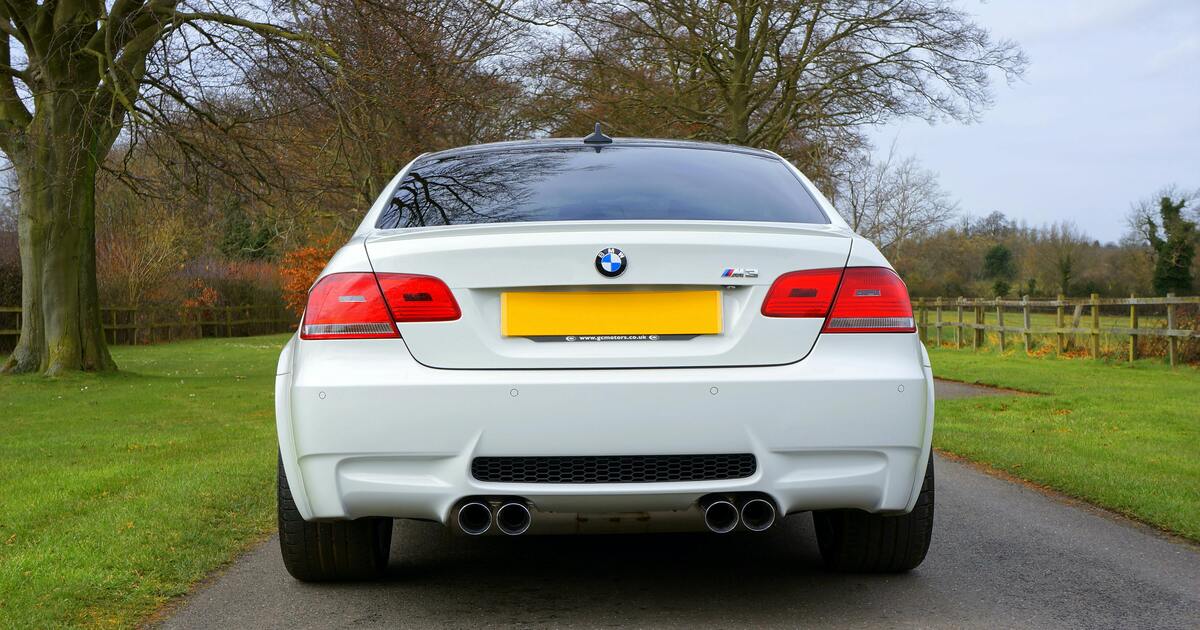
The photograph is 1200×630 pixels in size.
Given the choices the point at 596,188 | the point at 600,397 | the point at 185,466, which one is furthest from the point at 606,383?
the point at 185,466

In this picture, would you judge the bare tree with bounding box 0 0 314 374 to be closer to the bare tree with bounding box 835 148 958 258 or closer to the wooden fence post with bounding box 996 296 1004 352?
the wooden fence post with bounding box 996 296 1004 352

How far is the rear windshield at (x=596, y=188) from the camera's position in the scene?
151 inches

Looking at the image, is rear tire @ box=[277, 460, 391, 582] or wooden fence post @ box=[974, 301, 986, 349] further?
wooden fence post @ box=[974, 301, 986, 349]

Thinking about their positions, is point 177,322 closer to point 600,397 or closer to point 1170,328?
point 1170,328

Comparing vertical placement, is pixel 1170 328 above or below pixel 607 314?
below

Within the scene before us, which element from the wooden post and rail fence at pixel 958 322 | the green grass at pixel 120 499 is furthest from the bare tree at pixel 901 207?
the green grass at pixel 120 499

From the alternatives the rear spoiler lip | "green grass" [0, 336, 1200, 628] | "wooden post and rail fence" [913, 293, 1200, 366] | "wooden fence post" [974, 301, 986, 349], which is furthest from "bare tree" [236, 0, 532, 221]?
"wooden fence post" [974, 301, 986, 349]

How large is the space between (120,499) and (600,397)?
3905 millimetres

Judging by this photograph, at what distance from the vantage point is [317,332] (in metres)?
3.41

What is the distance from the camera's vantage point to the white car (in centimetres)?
326

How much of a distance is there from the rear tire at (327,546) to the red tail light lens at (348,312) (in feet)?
2.23

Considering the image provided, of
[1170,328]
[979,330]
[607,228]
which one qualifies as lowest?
[979,330]

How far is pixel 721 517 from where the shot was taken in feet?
11.1

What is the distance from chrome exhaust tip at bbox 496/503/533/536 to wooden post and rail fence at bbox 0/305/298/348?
95.8 ft
